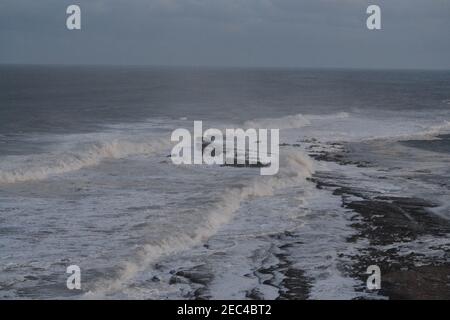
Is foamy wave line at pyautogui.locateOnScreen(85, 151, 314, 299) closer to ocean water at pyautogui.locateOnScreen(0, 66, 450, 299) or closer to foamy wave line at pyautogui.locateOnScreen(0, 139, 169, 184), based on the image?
ocean water at pyautogui.locateOnScreen(0, 66, 450, 299)

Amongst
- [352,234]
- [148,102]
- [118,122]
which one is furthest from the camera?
[148,102]

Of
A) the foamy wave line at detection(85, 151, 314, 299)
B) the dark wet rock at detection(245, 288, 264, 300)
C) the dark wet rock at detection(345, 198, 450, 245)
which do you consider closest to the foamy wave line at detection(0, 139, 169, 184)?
the foamy wave line at detection(85, 151, 314, 299)

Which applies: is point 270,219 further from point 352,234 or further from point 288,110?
point 288,110

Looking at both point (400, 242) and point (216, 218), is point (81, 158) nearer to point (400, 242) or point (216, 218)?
point (216, 218)

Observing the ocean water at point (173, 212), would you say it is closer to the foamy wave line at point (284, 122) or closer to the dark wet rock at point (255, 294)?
the dark wet rock at point (255, 294)

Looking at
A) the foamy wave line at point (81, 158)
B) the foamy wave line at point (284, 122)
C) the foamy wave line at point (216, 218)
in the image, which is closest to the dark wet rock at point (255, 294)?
the foamy wave line at point (216, 218)

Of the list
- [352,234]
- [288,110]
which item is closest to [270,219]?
[352,234]

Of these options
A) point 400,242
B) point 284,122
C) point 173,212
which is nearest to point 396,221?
point 400,242
